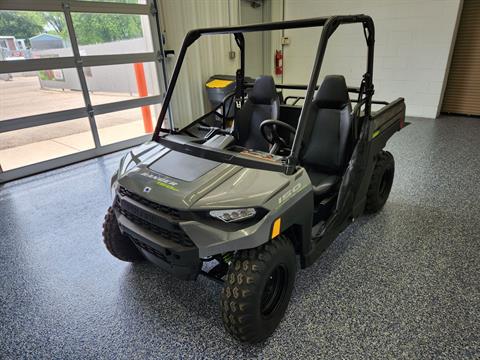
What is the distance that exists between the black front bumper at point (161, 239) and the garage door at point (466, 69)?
20.3 feet

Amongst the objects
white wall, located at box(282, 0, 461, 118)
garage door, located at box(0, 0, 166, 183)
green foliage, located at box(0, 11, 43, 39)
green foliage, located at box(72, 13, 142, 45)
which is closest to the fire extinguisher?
white wall, located at box(282, 0, 461, 118)

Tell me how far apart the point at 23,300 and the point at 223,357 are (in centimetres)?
133

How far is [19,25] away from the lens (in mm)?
3541

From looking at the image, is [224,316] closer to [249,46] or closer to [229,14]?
[229,14]

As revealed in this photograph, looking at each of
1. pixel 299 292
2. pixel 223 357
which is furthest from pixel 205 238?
pixel 299 292

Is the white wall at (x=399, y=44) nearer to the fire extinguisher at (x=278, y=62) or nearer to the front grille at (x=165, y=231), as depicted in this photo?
the fire extinguisher at (x=278, y=62)

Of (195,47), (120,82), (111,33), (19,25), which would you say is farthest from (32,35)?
(195,47)

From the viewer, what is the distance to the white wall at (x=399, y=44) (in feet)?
16.8

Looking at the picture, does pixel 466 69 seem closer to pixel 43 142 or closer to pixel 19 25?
pixel 19 25

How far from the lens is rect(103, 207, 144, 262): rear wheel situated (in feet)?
6.43

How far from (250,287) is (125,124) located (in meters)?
4.24

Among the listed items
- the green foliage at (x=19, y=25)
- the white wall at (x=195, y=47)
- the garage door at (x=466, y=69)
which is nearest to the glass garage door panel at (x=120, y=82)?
the white wall at (x=195, y=47)

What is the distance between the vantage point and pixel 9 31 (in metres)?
3.48

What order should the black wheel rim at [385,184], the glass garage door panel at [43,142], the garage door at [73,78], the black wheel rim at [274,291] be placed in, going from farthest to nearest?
the glass garage door panel at [43,142]
the garage door at [73,78]
the black wheel rim at [385,184]
the black wheel rim at [274,291]
